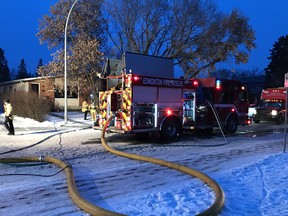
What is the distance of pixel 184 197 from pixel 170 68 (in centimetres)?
930

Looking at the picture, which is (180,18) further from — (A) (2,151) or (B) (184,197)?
(B) (184,197)

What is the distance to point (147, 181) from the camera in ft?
23.3

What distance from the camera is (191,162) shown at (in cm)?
909

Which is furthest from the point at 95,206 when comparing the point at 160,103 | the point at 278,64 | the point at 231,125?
the point at 278,64

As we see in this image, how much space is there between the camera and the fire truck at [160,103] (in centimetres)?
1238

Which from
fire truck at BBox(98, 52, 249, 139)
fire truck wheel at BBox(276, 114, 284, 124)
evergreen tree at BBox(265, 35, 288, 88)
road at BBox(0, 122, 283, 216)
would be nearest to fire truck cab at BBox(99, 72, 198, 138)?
fire truck at BBox(98, 52, 249, 139)

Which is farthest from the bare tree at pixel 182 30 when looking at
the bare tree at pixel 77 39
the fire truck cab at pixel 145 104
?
the fire truck cab at pixel 145 104

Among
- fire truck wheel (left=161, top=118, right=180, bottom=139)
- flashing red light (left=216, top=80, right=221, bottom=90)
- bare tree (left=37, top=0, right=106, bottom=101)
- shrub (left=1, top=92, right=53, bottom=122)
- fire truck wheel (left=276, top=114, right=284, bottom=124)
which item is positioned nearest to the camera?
fire truck wheel (left=161, top=118, right=180, bottom=139)

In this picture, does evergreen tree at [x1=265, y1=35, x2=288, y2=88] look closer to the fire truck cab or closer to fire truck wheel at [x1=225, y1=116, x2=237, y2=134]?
fire truck wheel at [x1=225, y1=116, x2=237, y2=134]

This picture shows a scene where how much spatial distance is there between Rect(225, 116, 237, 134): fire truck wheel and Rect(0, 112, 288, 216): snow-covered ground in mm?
4057

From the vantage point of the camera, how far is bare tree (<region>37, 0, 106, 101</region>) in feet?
87.5

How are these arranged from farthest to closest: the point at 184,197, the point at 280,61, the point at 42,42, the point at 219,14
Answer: the point at 280,61
the point at 219,14
the point at 42,42
the point at 184,197

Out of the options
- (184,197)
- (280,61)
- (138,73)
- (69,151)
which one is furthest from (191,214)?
(280,61)

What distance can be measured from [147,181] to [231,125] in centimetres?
1005
